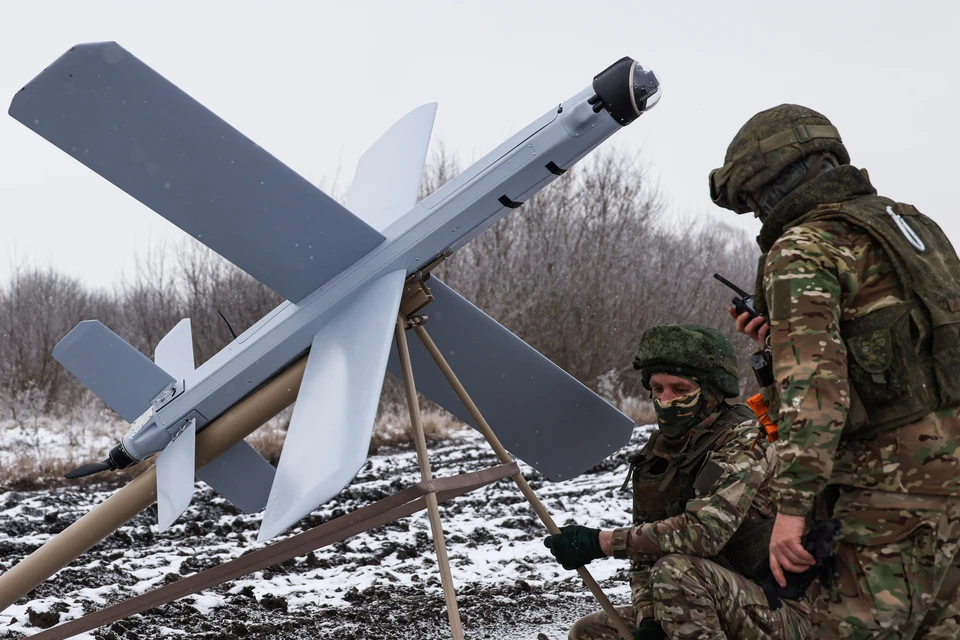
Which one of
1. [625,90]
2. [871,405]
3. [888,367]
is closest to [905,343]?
[888,367]

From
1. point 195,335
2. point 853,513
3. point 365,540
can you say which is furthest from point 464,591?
point 195,335

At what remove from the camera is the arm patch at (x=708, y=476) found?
9.43 ft

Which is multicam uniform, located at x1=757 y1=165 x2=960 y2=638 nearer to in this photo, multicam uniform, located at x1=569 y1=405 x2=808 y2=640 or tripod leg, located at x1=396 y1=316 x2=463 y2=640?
multicam uniform, located at x1=569 y1=405 x2=808 y2=640

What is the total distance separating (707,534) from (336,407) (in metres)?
1.34

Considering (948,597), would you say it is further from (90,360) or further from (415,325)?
(90,360)

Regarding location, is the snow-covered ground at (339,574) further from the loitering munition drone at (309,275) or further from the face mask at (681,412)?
the face mask at (681,412)

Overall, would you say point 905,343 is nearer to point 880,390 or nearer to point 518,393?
point 880,390

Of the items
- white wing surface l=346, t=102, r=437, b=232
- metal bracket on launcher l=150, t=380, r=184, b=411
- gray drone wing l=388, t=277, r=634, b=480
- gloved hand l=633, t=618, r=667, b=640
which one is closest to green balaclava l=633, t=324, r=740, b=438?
gloved hand l=633, t=618, r=667, b=640

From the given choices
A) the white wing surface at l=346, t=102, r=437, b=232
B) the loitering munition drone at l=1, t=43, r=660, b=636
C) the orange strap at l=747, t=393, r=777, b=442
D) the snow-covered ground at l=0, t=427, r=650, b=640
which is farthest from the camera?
the snow-covered ground at l=0, t=427, r=650, b=640

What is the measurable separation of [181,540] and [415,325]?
4.19 metres

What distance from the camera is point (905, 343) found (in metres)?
2.19

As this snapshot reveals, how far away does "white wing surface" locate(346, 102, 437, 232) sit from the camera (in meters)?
3.91

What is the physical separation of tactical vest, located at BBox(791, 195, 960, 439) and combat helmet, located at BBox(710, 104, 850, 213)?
0.25 m

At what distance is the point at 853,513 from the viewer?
7.47 ft
